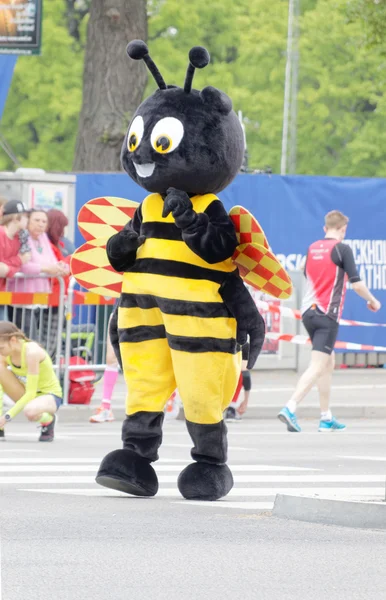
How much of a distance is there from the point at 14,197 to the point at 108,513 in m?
10.8

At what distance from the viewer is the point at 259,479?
919 cm

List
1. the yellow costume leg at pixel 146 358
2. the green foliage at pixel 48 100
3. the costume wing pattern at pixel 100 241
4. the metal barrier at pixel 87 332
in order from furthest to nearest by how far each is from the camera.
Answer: the green foliage at pixel 48 100
the metal barrier at pixel 87 332
the costume wing pattern at pixel 100 241
the yellow costume leg at pixel 146 358

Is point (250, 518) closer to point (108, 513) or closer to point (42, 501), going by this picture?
point (108, 513)

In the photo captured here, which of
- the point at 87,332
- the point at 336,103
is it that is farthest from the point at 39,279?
the point at 336,103

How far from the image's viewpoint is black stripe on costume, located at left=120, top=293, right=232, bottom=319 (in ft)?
24.7

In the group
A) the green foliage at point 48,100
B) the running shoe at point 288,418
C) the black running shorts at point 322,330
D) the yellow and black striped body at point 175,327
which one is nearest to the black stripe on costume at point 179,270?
the yellow and black striped body at point 175,327

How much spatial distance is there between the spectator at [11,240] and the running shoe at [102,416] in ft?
4.91

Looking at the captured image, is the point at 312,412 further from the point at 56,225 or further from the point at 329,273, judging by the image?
the point at 56,225

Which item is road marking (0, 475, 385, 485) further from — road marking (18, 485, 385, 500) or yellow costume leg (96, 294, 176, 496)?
yellow costume leg (96, 294, 176, 496)

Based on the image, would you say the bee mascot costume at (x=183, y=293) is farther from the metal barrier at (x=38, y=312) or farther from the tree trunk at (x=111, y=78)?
the tree trunk at (x=111, y=78)

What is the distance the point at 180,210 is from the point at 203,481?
1.35 meters

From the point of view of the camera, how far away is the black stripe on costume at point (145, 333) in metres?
7.70

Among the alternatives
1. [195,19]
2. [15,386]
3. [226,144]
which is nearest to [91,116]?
[15,386]

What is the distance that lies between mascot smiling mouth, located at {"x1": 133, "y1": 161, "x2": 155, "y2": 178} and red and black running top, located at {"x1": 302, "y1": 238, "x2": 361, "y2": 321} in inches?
213
